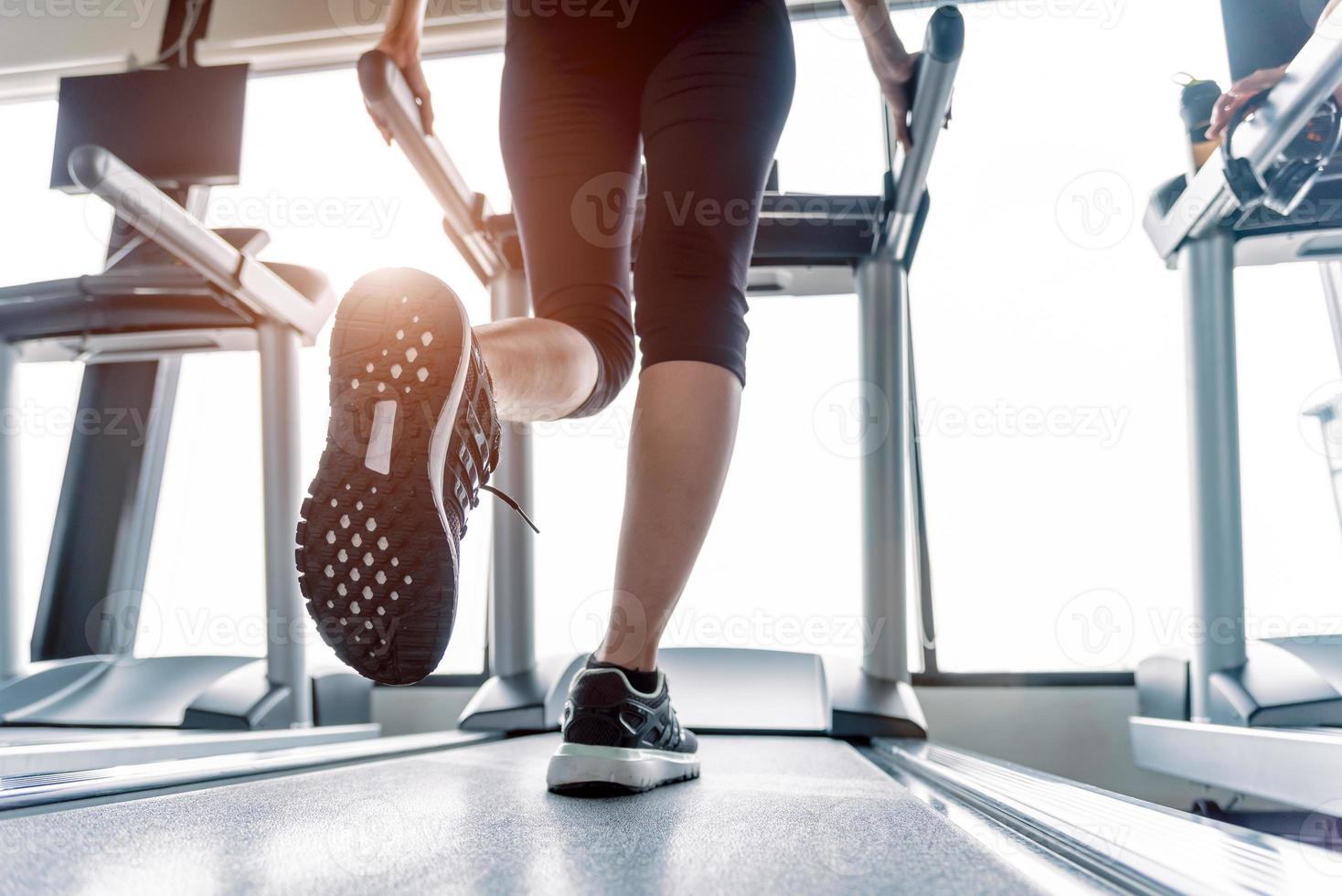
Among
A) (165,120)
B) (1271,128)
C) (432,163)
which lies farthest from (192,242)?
(1271,128)

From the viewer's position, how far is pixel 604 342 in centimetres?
100

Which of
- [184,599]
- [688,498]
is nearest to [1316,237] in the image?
[688,498]

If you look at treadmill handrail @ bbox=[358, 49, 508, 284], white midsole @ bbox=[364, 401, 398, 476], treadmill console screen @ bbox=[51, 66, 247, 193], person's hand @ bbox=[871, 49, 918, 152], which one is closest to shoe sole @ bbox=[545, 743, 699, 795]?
white midsole @ bbox=[364, 401, 398, 476]

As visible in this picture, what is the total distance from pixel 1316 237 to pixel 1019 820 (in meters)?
1.48

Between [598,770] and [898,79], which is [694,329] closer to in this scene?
[598,770]

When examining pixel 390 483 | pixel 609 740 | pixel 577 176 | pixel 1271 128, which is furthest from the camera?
pixel 1271 128

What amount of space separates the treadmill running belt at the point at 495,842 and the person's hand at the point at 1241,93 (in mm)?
1083

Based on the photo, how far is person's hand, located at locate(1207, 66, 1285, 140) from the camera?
1220 mm

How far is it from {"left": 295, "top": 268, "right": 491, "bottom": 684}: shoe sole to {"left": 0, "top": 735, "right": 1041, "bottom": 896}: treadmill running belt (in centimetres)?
14

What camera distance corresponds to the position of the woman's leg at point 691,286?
83cm

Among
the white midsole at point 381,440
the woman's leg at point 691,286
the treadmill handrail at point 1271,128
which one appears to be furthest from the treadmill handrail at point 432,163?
the treadmill handrail at point 1271,128

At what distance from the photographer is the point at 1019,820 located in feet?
2.16

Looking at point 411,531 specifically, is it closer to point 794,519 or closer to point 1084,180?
point 794,519

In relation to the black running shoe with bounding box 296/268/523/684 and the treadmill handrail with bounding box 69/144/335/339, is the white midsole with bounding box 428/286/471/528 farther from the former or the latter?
the treadmill handrail with bounding box 69/144/335/339
